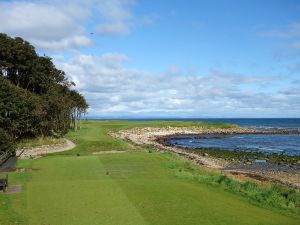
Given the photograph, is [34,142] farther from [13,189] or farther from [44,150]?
[13,189]

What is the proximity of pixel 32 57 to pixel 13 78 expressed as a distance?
601 centimetres

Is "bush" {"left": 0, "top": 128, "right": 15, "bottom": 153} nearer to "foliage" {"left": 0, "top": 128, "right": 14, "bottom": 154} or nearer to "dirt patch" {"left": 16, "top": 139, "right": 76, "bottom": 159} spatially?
"foliage" {"left": 0, "top": 128, "right": 14, "bottom": 154}

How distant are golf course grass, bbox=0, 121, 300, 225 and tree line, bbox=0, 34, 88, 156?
612 inches

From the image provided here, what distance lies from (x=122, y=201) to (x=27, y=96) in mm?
40180

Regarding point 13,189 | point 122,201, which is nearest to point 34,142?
point 13,189

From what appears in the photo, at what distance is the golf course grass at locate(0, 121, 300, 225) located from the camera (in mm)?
17875

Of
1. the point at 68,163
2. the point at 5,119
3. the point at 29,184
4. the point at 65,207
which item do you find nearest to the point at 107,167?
the point at 68,163

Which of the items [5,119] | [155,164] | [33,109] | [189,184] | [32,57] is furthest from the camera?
[32,57]

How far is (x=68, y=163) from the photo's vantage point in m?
35.6

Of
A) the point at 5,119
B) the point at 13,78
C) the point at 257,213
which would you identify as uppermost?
the point at 13,78

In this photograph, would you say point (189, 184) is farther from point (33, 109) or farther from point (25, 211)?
point (33, 109)

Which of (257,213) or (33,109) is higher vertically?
(33,109)

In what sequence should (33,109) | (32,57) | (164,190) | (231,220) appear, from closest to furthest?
(231,220) → (164,190) → (33,109) → (32,57)

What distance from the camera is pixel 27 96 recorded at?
5706 centimetres
